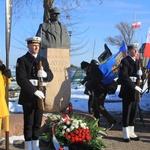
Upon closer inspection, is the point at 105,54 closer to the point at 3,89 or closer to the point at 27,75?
the point at 27,75

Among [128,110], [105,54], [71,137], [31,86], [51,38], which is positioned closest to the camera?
[31,86]

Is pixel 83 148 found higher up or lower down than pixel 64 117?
lower down

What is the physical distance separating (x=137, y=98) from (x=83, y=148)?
1.55 m

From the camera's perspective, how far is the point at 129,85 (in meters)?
6.11

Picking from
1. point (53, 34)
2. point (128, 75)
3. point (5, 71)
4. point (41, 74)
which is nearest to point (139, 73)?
point (128, 75)

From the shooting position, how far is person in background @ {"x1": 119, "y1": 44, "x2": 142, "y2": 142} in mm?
6125

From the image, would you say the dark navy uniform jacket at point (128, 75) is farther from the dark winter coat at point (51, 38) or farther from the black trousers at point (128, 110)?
the dark winter coat at point (51, 38)

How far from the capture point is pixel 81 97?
13.4 m

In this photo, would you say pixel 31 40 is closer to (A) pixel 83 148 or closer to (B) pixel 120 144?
(A) pixel 83 148

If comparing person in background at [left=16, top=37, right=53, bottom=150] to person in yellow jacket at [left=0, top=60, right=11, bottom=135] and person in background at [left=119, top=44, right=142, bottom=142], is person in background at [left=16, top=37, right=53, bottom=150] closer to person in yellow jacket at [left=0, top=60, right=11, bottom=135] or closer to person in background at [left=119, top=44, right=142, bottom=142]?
person in yellow jacket at [left=0, top=60, right=11, bottom=135]

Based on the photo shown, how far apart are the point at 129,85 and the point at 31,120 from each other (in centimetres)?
209

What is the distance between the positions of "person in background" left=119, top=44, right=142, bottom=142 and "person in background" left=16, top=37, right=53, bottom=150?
1682 millimetres

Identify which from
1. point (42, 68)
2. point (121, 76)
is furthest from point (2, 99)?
point (121, 76)

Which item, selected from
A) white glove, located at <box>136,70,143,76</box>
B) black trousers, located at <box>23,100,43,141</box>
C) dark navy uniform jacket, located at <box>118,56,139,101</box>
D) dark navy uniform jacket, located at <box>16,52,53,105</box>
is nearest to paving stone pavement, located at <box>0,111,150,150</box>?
black trousers, located at <box>23,100,43,141</box>
